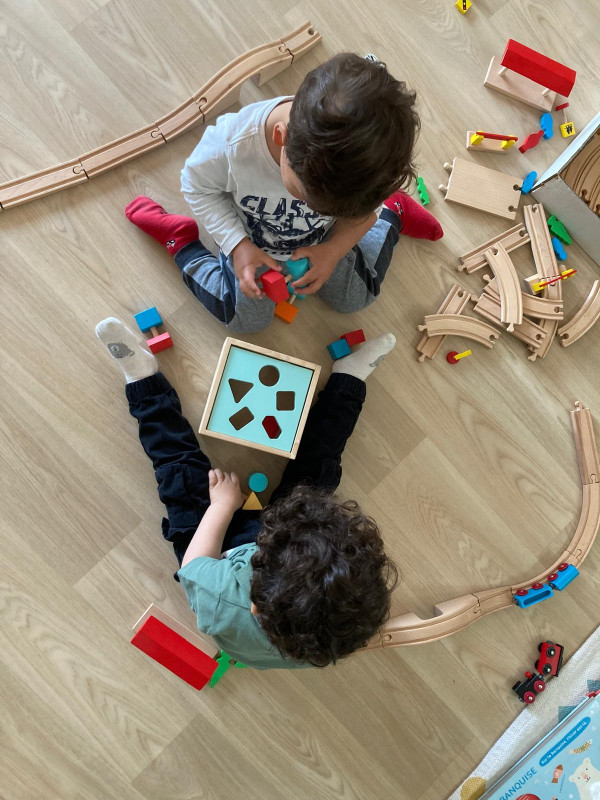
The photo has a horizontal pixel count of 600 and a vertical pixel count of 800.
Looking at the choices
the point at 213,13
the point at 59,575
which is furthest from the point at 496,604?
the point at 213,13

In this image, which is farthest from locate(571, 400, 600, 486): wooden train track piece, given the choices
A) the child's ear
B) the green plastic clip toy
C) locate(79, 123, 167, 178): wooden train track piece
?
locate(79, 123, 167, 178): wooden train track piece

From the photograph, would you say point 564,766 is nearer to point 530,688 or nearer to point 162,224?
point 530,688

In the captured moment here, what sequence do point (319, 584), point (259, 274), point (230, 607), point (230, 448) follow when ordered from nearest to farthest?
point (319, 584) → point (230, 607) → point (259, 274) → point (230, 448)

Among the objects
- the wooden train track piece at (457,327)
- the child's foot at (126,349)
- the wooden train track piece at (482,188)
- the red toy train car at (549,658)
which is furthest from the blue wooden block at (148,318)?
the red toy train car at (549,658)

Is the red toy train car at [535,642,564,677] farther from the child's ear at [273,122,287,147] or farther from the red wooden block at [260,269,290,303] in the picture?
the child's ear at [273,122,287,147]

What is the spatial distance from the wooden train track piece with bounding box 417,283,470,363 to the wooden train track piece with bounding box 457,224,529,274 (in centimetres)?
5

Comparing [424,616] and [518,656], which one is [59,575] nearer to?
[424,616]

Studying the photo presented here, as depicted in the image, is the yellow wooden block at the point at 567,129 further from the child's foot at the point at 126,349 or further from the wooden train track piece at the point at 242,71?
the child's foot at the point at 126,349

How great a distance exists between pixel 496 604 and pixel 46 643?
31.2 inches

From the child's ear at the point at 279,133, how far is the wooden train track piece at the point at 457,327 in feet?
1.47

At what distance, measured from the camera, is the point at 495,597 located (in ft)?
3.64

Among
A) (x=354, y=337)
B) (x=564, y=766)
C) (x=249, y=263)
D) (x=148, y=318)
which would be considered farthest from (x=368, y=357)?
(x=564, y=766)

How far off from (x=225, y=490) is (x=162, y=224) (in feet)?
1.51

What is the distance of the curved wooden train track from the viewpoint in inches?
40.6
